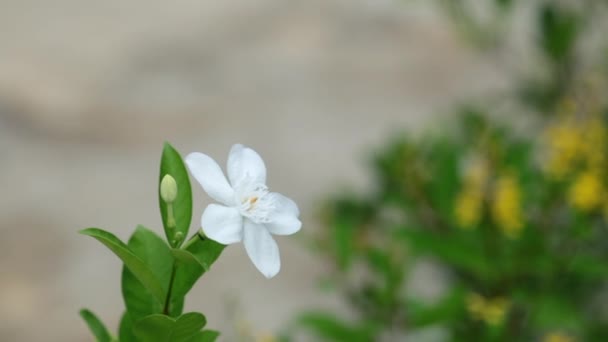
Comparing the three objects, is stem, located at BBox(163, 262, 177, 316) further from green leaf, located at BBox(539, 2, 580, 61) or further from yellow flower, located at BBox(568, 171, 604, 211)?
green leaf, located at BBox(539, 2, 580, 61)

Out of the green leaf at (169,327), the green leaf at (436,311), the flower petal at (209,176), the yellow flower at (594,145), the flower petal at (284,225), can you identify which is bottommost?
the green leaf at (169,327)

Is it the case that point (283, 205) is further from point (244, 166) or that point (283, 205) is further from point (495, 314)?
point (495, 314)

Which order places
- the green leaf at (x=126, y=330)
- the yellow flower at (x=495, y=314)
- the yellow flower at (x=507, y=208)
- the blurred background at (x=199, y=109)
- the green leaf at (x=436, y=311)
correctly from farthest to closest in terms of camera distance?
the blurred background at (x=199, y=109), the yellow flower at (x=507, y=208), the green leaf at (x=436, y=311), the yellow flower at (x=495, y=314), the green leaf at (x=126, y=330)

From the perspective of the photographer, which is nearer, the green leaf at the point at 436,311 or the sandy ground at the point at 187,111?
the green leaf at the point at 436,311

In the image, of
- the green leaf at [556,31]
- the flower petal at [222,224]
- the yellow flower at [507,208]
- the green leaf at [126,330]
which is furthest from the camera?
the green leaf at [556,31]

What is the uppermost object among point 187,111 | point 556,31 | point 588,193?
point 187,111

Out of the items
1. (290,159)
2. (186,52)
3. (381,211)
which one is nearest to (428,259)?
(381,211)

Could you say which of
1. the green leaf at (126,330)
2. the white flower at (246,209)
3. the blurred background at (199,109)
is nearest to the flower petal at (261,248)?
the white flower at (246,209)

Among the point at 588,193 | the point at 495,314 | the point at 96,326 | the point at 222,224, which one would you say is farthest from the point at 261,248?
the point at 588,193

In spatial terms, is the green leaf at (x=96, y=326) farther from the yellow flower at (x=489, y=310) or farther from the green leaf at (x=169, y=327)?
the yellow flower at (x=489, y=310)
